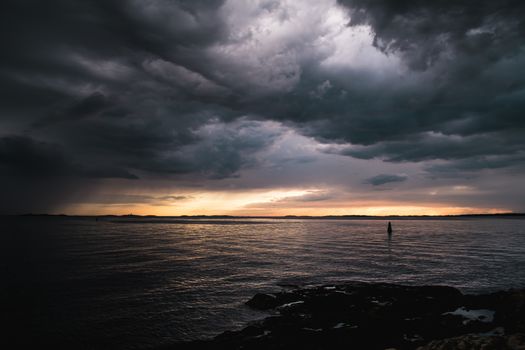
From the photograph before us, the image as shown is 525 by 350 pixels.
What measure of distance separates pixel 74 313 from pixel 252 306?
12.0 meters

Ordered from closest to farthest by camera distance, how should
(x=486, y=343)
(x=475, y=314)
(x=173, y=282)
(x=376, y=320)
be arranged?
(x=486, y=343)
(x=376, y=320)
(x=475, y=314)
(x=173, y=282)

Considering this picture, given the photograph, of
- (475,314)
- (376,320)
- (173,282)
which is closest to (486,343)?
(376,320)

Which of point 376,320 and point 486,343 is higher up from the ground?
point 486,343

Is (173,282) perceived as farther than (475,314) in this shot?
Yes

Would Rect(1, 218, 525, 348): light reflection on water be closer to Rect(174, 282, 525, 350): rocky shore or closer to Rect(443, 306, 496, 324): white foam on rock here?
Rect(174, 282, 525, 350): rocky shore

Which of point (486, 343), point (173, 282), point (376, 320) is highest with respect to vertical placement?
point (486, 343)

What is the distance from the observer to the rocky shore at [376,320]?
14.5 metres

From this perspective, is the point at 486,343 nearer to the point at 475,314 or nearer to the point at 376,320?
the point at 376,320

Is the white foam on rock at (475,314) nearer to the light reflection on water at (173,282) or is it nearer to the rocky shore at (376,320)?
the rocky shore at (376,320)


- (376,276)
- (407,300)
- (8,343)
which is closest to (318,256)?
(376,276)

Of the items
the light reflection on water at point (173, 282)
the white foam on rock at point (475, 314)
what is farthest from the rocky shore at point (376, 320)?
the light reflection on water at point (173, 282)

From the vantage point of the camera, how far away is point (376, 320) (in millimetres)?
17516

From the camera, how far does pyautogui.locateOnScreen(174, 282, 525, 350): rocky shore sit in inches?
573

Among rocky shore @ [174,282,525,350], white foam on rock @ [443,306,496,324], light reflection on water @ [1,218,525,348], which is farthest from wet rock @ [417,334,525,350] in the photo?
light reflection on water @ [1,218,525,348]
